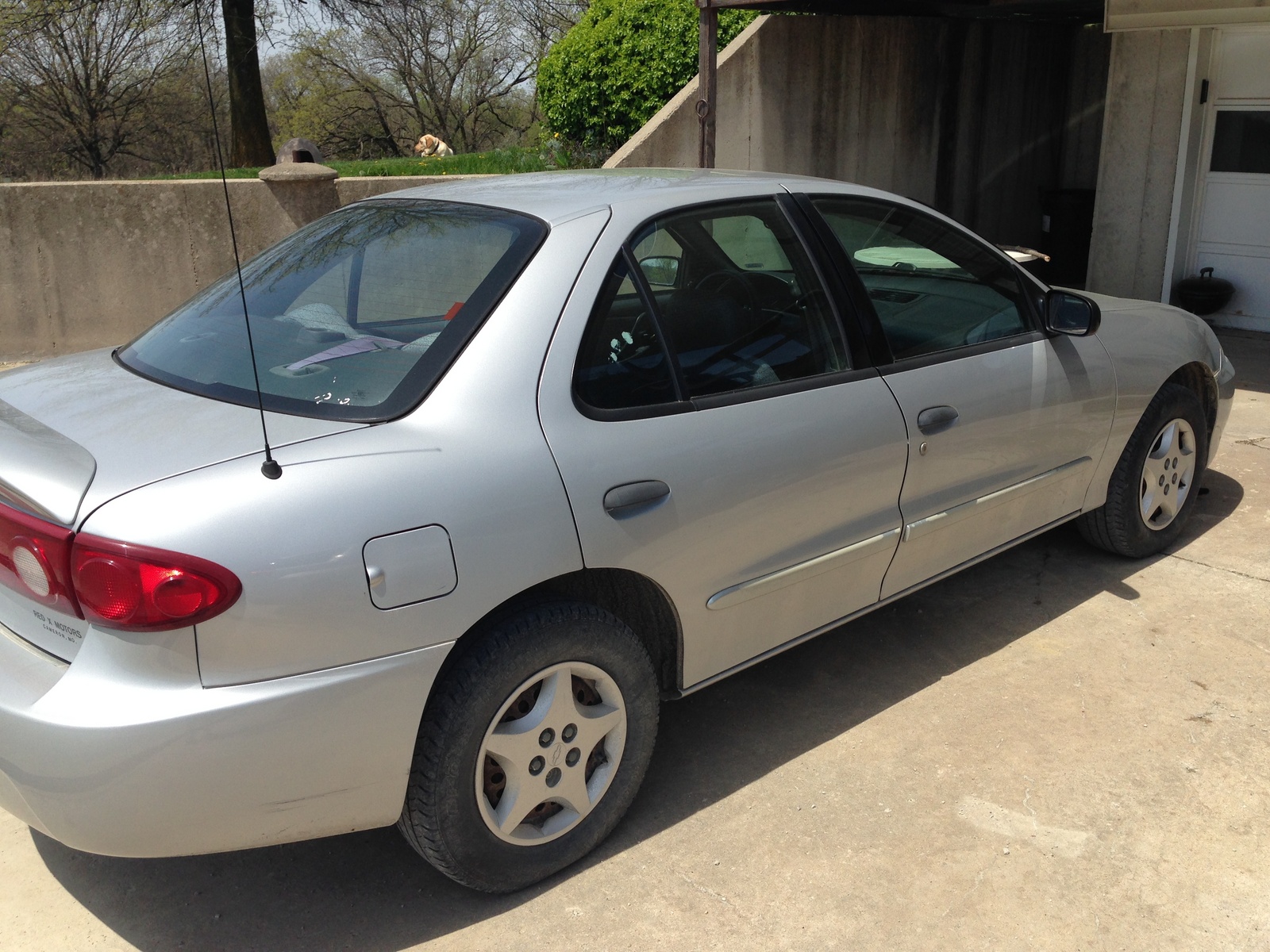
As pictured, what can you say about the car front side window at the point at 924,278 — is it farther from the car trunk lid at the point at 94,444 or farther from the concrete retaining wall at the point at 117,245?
the concrete retaining wall at the point at 117,245

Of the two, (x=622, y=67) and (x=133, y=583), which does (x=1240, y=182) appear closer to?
(x=622, y=67)

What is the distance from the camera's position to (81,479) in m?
2.31

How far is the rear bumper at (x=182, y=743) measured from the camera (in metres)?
2.23

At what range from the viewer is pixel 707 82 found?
349 inches

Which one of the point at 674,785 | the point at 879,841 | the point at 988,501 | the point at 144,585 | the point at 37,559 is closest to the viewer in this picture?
the point at 144,585

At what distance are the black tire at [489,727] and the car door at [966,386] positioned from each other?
117 cm

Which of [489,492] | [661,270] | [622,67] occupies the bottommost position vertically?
[489,492]

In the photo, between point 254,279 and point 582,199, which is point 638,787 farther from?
point 254,279

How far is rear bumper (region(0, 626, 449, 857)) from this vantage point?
2227 mm

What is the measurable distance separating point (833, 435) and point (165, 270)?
23.4ft

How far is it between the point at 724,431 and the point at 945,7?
885 centimetres

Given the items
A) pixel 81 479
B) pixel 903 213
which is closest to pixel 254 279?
pixel 81 479

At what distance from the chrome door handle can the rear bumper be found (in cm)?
170

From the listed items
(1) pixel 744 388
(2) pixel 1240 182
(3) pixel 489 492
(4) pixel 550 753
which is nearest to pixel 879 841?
(4) pixel 550 753
